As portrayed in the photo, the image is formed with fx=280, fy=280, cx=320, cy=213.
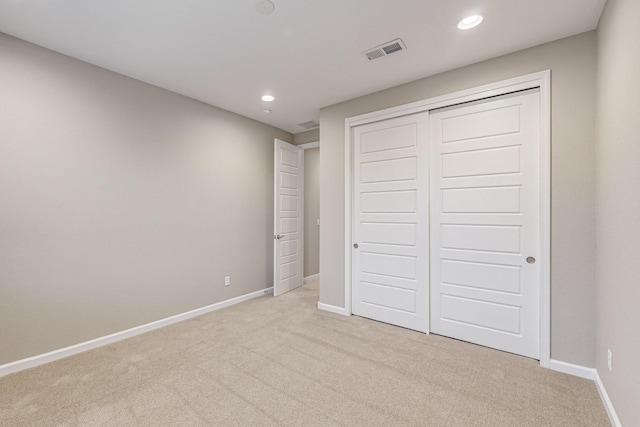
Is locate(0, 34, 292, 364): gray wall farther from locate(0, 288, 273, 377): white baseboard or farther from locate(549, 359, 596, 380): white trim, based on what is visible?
locate(549, 359, 596, 380): white trim

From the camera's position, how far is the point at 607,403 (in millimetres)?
1851

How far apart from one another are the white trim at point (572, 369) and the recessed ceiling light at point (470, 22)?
2.81 metres

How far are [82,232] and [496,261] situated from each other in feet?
13.0

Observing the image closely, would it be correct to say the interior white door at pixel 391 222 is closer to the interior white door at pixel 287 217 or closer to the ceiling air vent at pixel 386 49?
the ceiling air vent at pixel 386 49

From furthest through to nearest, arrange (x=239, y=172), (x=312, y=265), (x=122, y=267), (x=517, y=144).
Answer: (x=312, y=265) < (x=239, y=172) < (x=122, y=267) < (x=517, y=144)

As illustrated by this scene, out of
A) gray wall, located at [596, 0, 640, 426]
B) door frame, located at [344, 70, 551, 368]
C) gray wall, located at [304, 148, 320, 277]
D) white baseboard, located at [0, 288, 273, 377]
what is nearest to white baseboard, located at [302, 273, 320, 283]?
gray wall, located at [304, 148, 320, 277]

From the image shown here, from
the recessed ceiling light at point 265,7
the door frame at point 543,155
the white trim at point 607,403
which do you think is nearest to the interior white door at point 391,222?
the door frame at point 543,155

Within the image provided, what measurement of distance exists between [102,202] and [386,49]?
3.13 meters

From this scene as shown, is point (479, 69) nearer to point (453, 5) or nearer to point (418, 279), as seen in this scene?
point (453, 5)

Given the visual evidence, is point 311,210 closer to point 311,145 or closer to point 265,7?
point 311,145

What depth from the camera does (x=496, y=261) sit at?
8.70ft

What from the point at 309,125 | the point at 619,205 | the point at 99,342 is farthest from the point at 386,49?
the point at 99,342

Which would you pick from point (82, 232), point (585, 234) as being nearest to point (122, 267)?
point (82, 232)

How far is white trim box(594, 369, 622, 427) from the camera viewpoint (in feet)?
5.50
